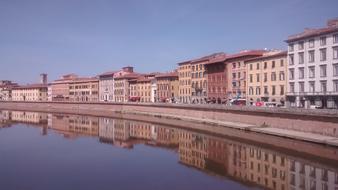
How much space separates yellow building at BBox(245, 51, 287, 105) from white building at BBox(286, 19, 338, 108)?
277cm

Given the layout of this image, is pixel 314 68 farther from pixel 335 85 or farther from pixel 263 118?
pixel 263 118

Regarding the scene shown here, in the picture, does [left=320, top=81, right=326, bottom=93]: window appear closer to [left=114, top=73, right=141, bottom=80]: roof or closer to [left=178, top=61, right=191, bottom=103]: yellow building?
[left=178, top=61, right=191, bottom=103]: yellow building

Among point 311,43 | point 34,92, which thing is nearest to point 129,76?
point 34,92

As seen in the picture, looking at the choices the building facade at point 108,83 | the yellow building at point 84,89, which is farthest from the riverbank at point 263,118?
the yellow building at point 84,89

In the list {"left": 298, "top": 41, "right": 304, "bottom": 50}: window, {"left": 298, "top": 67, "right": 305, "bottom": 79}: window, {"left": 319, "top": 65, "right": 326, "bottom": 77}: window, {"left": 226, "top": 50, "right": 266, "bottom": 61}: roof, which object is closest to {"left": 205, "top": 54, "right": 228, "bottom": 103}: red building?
{"left": 226, "top": 50, "right": 266, "bottom": 61}: roof

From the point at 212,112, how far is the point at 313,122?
2770 centimetres

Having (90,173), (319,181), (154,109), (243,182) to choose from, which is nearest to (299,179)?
(319,181)

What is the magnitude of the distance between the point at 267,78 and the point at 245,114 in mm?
16670

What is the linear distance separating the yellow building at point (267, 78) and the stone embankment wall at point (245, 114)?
1089 cm

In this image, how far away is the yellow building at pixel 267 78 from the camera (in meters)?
68.1

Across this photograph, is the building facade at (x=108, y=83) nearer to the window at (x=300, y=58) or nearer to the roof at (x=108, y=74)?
the roof at (x=108, y=74)

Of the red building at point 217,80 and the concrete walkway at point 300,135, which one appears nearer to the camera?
the concrete walkway at point 300,135

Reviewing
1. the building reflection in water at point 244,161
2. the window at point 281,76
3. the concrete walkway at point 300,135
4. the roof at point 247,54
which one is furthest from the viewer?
the roof at point 247,54

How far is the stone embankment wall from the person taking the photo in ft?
135
